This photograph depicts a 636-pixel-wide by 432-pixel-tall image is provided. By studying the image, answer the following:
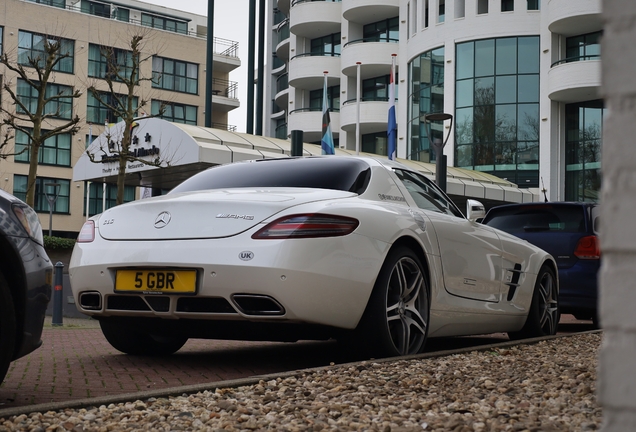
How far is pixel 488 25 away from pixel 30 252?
38.5 metres

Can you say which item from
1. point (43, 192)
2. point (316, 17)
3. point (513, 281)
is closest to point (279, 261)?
point (513, 281)

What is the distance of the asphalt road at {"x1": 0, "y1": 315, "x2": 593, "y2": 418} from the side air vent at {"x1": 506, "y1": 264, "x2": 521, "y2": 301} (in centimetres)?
72

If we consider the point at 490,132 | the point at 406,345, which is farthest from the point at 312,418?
the point at 490,132

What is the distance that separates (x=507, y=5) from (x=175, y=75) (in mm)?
32032

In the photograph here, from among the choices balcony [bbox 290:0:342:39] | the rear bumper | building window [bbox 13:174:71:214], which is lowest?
the rear bumper

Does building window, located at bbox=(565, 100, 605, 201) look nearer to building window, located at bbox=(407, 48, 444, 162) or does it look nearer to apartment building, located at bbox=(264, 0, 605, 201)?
apartment building, located at bbox=(264, 0, 605, 201)

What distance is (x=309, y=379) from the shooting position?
176 inches

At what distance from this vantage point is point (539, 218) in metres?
9.83

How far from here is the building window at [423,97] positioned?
42469mm

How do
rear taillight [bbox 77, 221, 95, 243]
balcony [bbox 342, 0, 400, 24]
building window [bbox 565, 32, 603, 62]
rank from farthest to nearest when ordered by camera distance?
1. balcony [bbox 342, 0, 400, 24]
2. building window [bbox 565, 32, 603, 62]
3. rear taillight [bbox 77, 221, 95, 243]

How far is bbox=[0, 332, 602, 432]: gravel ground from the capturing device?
130 inches

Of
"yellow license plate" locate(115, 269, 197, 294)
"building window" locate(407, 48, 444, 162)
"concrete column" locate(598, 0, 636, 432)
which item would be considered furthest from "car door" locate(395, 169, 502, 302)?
"building window" locate(407, 48, 444, 162)

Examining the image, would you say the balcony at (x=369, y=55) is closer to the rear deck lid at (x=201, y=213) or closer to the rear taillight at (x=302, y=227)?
the rear deck lid at (x=201, y=213)

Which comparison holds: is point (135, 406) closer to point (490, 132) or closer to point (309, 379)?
point (309, 379)
